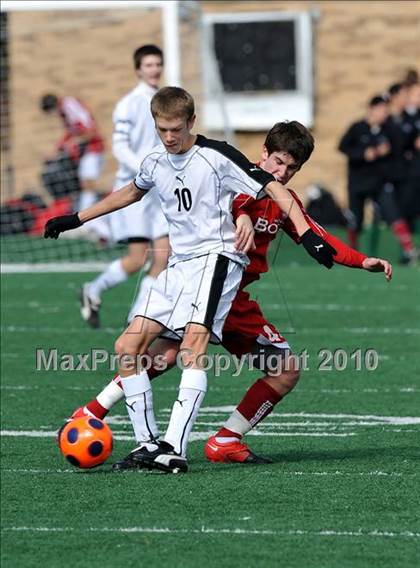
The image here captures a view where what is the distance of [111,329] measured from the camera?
38.8 ft

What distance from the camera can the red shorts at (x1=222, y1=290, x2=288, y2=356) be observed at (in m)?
6.61

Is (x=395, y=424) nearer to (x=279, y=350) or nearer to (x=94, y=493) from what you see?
(x=279, y=350)

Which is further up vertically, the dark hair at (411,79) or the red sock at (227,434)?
the dark hair at (411,79)

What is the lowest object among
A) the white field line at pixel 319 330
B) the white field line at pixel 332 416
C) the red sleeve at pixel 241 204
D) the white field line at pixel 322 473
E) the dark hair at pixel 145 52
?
the white field line at pixel 319 330

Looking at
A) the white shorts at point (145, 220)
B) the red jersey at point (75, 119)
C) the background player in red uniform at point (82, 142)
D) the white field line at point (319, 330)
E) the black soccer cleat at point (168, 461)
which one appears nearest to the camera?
the black soccer cleat at point (168, 461)

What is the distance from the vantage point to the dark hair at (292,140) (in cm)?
655

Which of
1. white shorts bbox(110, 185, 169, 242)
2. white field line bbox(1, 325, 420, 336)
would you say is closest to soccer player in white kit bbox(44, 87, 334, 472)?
white shorts bbox(110, 185, 169, 242)

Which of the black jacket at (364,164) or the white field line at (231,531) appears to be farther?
the black jacket at (364,164)

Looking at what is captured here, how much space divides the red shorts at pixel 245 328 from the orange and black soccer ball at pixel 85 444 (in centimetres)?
71

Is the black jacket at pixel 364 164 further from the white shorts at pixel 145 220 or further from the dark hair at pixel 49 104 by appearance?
the white shorts at pixel 145 220

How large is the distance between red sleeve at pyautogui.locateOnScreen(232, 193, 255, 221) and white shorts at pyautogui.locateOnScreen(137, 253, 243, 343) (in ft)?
0.80

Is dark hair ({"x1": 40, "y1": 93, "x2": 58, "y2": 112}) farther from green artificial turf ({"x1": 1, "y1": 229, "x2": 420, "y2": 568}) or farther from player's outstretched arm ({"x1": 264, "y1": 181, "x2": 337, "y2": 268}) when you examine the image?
player's outstretched arm ({"x1": 264, "y1": 181, "x2": 337, "y2": 268})

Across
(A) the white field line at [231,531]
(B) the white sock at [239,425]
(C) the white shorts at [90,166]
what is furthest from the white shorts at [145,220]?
(C) the white shorts at [90,166]

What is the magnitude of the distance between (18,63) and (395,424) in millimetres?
17547
